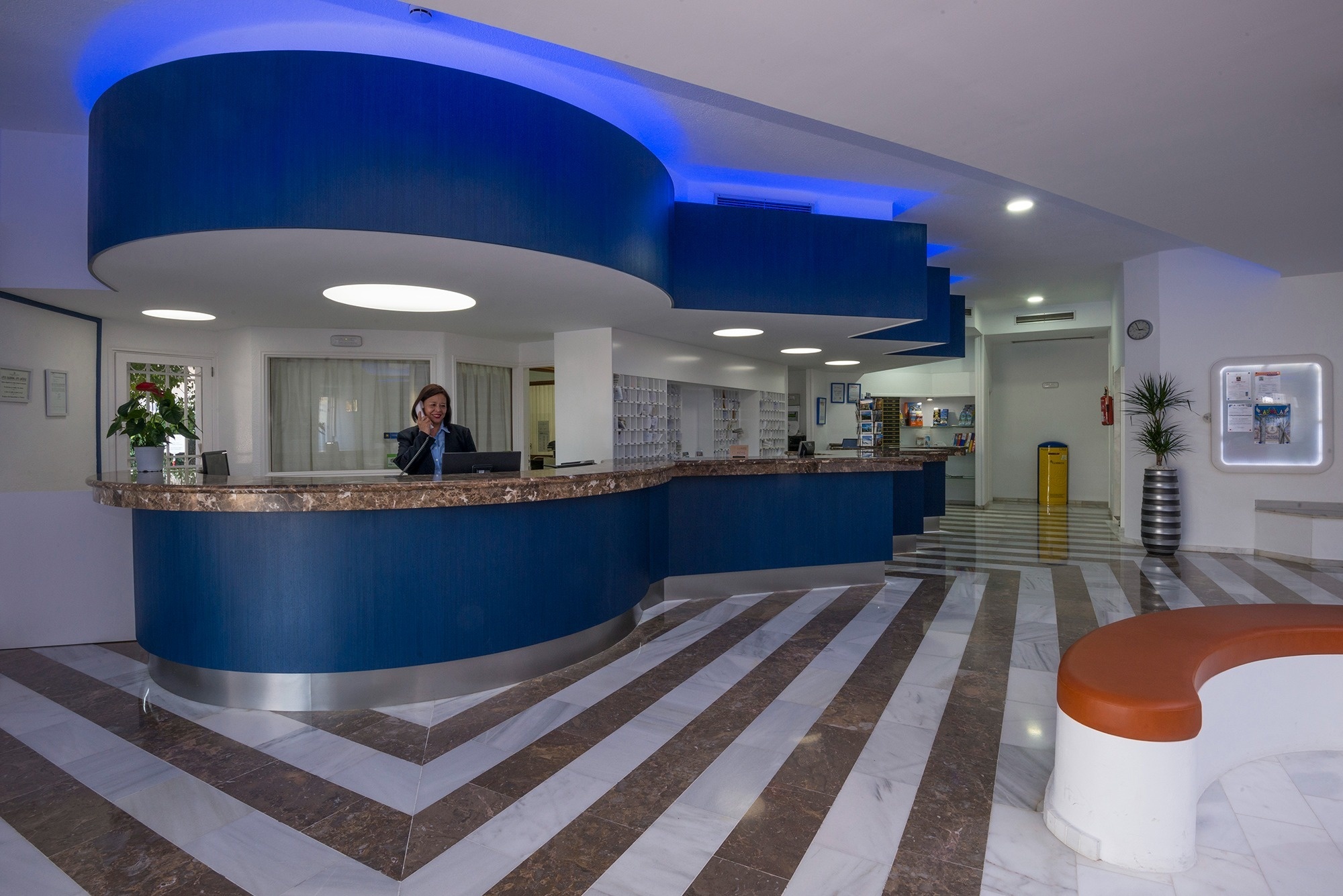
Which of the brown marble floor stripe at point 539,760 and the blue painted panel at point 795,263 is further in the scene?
the blue painted panel at point 795,263

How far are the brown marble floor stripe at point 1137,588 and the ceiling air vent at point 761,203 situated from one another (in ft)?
14.0

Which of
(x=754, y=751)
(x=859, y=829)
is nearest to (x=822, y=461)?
(x=754, y=751)

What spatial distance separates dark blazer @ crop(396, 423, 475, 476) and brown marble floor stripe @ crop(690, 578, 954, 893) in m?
3.22

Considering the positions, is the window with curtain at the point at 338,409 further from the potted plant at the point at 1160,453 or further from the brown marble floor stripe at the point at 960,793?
the potted plant at the point at 1160,453

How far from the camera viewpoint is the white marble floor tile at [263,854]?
7.06 feet

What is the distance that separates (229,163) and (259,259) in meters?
0.75

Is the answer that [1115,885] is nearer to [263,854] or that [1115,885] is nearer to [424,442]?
[263,854]

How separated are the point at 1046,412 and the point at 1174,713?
13450mm

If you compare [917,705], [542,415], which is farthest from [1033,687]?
[542,415]

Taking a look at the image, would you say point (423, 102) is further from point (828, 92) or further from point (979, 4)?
point (979, 4)

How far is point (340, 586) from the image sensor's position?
351 centimetres

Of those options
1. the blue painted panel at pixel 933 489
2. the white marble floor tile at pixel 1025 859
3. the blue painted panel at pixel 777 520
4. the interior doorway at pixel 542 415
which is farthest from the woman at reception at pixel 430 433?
the blue painted panel at pixel 933 489

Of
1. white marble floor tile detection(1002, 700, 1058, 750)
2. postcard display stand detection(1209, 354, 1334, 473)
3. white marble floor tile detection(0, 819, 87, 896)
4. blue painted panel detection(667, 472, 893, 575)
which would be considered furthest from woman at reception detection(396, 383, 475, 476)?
postcard display stand detection(1209, 354, 1334, 473)

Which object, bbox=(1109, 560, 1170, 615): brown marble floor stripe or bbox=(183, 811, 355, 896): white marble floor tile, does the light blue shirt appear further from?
bbox=(1109, 560, 1170, 615): brown marble floor stripe
